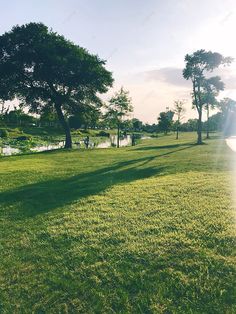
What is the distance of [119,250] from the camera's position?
624 cm

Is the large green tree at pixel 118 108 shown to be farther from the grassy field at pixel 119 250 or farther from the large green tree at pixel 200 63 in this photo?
the grassy field at pixel 119 250

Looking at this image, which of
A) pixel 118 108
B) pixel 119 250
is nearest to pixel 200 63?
pixel 118 108

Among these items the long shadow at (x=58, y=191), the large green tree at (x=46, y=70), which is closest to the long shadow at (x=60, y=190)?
the long shadow at (x=58, y=191)

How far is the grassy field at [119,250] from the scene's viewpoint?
186 inches

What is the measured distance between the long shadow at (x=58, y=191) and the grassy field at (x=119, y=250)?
0.14 feet

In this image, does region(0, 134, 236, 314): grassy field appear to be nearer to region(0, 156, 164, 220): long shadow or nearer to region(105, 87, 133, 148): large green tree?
region(0, 156, 164, 220): long shadow

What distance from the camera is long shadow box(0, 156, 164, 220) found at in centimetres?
972

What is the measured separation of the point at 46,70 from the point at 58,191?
26829 millimetres

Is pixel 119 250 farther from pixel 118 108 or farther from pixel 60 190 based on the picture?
pixel 118 108

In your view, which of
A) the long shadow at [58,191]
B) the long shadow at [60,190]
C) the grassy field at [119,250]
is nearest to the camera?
the grassy field at [119,250]

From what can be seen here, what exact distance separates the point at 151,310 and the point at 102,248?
2.18m

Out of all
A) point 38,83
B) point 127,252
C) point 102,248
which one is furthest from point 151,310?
point 38,83

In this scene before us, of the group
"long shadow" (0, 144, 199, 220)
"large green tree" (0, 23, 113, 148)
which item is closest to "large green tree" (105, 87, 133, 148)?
"large green tree" (0, 23, 113, 148)

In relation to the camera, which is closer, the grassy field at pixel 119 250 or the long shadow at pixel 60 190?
the grassy field at pixel 119 250
